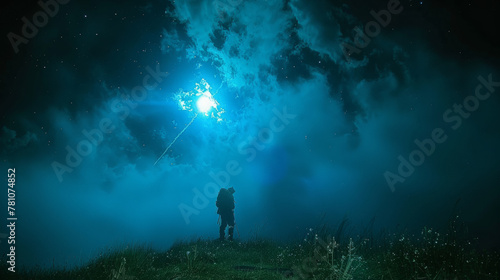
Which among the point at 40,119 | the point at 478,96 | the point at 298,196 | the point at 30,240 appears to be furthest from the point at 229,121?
the point at 30,240

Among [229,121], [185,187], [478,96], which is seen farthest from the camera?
[185,187]

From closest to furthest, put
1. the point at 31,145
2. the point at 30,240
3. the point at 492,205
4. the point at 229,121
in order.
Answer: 1. the point at 492,205
2. the point at 229,121
3. the point at 31,145
4. the point at 30,240

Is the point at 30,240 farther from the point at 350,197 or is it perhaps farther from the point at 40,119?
the point at 350,197

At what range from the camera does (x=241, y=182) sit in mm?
73188

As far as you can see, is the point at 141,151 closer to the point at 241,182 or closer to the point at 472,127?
the point at 241,182

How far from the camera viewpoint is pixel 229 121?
4584 cm

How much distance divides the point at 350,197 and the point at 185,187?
173ft

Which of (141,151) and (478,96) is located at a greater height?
(141,151)

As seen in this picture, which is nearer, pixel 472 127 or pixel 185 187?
pixel 472 127

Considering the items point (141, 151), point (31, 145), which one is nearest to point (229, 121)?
point (141, 151)

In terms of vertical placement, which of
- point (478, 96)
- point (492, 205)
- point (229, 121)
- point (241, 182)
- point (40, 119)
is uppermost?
point (40, 119)

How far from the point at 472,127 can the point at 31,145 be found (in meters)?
67.3

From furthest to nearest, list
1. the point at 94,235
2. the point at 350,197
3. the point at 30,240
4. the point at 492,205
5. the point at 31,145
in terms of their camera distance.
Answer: the point at 94,235
the point at 30,240
the point at 31,145
the point at 350,197
the point at 492,205

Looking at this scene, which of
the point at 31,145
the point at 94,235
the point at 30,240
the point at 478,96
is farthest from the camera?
the point at 94,235
